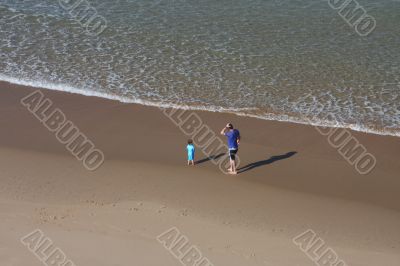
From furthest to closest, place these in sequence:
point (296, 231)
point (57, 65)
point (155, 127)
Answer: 1. point (57, 65)
2. point (155, 127)
3. point (296, 231)

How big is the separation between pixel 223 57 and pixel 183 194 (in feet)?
27.5

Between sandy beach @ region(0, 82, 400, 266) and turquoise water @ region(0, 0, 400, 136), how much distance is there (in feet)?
4.48

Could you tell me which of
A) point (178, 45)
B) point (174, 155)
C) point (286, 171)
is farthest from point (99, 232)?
point (178, 45)

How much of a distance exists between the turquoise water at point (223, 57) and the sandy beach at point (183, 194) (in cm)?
136

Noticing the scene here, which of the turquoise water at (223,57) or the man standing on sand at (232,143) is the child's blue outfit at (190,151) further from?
the turquoise water at (223,57)

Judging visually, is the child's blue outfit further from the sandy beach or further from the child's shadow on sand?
the child's shadow on sand

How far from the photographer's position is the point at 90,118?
57.4 feet

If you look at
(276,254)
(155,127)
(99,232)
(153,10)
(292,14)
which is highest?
(292,14)

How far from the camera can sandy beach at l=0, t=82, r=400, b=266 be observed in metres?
12.3

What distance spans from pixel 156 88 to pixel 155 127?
274cm

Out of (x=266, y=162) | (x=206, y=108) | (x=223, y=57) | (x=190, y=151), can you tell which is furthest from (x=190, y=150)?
(x=223, y=57)

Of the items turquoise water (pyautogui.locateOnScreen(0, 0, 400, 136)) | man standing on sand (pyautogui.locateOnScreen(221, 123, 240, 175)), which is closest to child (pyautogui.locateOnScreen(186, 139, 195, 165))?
man standing on sand (pyautogui.locateOnScreen(221, 123, 240, 175))

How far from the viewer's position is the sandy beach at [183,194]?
12289 millimetres

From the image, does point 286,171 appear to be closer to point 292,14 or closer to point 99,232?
point 99,232
